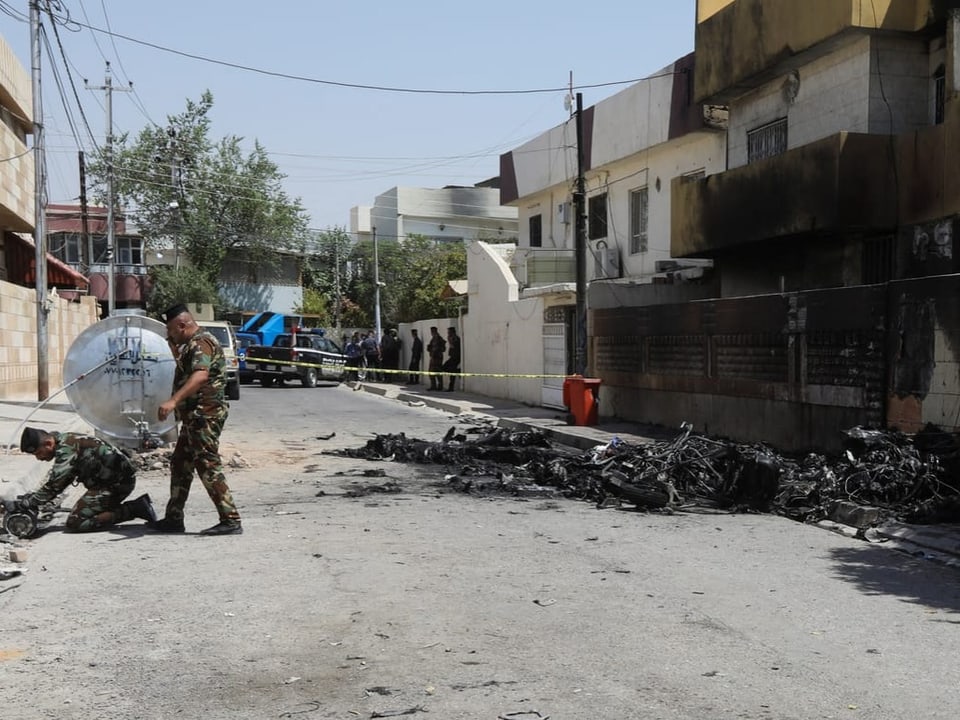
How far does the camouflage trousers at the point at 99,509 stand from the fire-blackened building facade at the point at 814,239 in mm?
8201

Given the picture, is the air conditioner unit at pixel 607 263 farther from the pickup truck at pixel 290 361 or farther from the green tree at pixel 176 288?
the green tree at pixel 176 288

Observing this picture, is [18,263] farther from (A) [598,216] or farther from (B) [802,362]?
(B) [802,362]

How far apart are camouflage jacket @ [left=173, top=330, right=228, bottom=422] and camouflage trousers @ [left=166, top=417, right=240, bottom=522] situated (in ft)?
0.27

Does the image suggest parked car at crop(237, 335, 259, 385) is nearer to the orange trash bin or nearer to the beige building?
the beige building

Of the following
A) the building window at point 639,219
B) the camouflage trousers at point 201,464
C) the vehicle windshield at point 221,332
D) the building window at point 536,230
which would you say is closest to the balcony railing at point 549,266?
the building window at point 639,219

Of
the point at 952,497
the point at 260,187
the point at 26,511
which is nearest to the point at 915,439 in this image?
the point at 952,497

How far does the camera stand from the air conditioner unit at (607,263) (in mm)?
24208

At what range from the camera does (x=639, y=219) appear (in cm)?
2367

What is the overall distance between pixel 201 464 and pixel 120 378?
14.1ft

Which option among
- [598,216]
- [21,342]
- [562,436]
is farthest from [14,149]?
[562,436]

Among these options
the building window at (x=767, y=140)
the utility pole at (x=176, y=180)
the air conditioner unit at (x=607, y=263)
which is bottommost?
the air conditioner unit at (x=607, y=263)

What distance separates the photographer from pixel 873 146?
1468 cm

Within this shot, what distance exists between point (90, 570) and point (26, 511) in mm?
1401

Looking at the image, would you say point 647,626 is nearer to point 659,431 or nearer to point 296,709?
point 296,709
